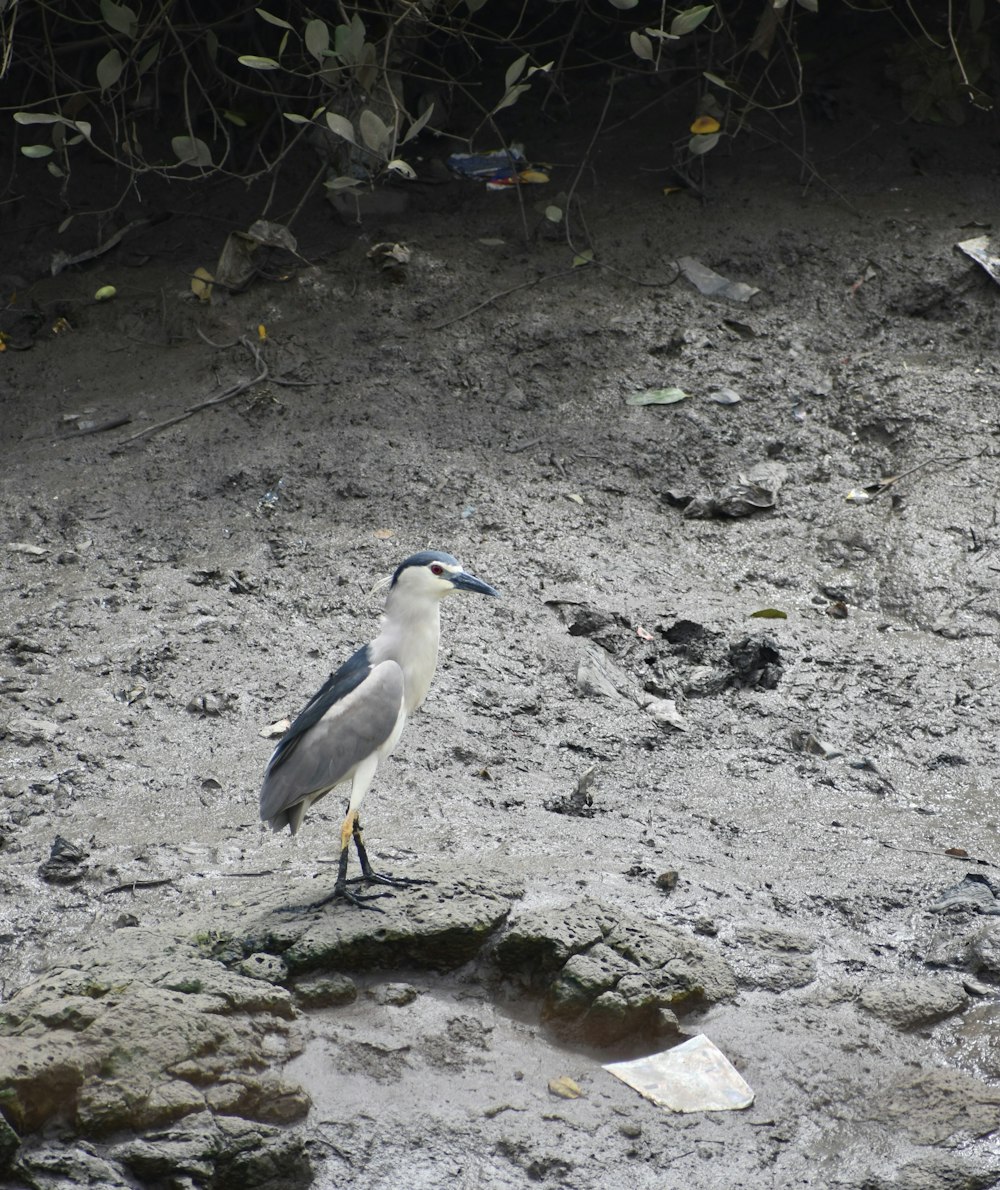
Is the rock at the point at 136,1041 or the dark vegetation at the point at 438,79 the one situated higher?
the dark vegetation at the point at 438,79

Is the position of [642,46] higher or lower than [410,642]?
higher

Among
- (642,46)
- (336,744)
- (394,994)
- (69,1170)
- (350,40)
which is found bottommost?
(394,994)

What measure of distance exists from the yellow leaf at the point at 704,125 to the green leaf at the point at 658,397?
4.70 ft

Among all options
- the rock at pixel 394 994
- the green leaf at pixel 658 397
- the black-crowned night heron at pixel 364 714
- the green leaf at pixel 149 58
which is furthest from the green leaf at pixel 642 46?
the rock at pixel 394 994

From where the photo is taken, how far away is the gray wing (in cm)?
375

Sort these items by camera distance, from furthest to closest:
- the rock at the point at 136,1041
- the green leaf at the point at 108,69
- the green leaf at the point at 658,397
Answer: the green leaf at the point at 658,397 → the green leaf at the point at 108,69 → the rock at the point at 136,1041

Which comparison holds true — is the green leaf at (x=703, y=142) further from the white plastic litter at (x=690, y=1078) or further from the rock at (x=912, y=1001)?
the white plastic litter at (x=690, y=1078)

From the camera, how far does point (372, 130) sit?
6.02 m

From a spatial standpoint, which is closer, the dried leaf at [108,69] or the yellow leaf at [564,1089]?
the yellow leaf at [564,1089]

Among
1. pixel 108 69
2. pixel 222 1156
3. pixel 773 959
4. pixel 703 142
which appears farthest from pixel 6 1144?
pixel 703 142

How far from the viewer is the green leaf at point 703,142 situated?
Answer: 267 inches

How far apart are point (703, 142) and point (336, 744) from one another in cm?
441

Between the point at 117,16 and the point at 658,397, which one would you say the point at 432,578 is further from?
the point at 117,16

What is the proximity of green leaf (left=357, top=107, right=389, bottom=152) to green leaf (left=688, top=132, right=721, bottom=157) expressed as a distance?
1.74m
